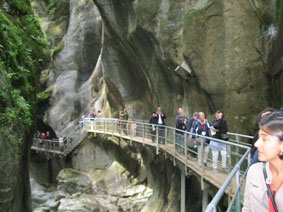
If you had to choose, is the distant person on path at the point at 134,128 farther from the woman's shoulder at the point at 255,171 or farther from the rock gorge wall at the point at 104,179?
the woman's shoulder at the point at 255,171

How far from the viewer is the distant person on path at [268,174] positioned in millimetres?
1707

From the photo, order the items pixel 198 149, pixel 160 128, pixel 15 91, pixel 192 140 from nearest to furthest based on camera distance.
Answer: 1. pixel 198 149
2. pixel 192 140
3. pixel 15 91
4. pixel 160 128

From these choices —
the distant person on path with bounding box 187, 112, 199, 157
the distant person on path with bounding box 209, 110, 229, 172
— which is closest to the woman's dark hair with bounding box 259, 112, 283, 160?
the distant person on path with bounding box 209, 110, 229, 172

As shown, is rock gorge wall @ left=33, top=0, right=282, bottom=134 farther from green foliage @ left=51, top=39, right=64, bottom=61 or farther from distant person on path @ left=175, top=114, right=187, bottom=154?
green foliage @ left=51, top=39, right=64, bottom=61

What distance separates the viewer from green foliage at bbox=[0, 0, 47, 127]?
7.49 m

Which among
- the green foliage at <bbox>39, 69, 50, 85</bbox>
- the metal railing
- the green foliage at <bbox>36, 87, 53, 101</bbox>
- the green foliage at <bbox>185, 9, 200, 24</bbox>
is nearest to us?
the metal railing

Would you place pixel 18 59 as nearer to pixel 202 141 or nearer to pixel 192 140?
pixel 192 140

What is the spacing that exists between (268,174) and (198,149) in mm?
5473

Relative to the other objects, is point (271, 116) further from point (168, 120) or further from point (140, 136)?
point (168, 120)

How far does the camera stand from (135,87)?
20.1 meters

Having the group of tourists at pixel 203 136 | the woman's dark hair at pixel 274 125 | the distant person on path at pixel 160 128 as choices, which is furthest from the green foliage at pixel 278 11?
the woman's dark hair at pixel 274 125

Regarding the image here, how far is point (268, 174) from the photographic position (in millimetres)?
1791

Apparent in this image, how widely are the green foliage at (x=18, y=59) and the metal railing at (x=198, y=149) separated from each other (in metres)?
4.97

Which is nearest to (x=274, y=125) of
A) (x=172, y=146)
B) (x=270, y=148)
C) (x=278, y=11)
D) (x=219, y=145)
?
(x=270, y=148)
